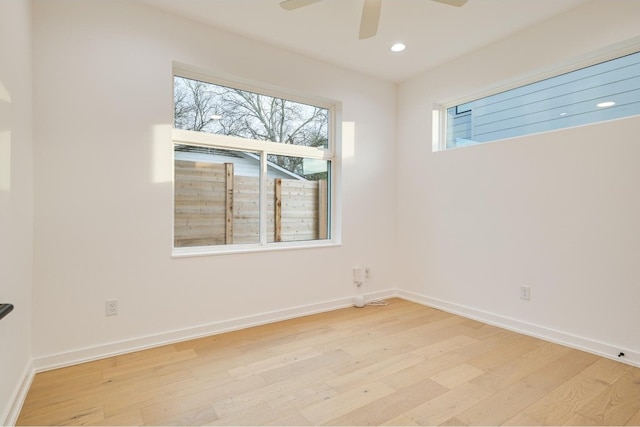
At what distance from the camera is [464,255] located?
3.39m

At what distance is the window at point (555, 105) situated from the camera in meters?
2.46

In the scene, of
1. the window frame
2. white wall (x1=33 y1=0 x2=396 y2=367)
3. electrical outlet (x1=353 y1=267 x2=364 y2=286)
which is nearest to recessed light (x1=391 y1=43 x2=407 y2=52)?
the window frame

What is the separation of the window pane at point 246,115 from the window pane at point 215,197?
0.24 m

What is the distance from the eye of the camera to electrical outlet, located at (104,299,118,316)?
2391 millimetres

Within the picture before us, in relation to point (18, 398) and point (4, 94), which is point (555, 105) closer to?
point (4, 94)

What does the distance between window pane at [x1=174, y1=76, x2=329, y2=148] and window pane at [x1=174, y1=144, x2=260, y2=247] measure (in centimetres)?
24

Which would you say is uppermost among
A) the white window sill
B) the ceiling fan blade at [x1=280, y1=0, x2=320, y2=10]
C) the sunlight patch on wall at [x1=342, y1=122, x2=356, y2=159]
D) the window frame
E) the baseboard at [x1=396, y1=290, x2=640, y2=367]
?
the ceiling fan blade at [x1=280, y1=0, x2=320, y2=10]

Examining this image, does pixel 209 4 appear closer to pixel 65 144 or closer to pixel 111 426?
pixel 65 144

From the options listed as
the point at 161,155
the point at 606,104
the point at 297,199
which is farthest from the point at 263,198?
the point at 606,104

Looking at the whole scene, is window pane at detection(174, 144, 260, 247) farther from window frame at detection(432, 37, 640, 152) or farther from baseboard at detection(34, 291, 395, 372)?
window frame at detection(432, 37, 640, 152)

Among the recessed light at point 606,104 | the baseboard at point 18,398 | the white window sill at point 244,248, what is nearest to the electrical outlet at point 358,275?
the white window sill at point 244,248

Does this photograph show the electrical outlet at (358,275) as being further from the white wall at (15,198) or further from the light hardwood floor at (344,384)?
the white wall at (15,198)

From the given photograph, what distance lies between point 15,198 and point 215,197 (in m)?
1.41

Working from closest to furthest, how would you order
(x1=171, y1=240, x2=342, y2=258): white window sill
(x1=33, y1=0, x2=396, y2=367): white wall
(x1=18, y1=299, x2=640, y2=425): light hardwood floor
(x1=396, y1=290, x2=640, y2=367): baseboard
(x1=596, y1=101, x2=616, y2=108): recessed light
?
(x1=18, y1=299, x2=640, y2=425): light hardwood floor, (x1=33, y1=0, x2=396, y2=367): white wall, (x1=396, y1=290, x2=640, y2=367): baseboard, (x1=596, y1=101, x2=616, y2=108): recessed light, (x1=171, y1=240, x2=342, y2=258): white window sill
